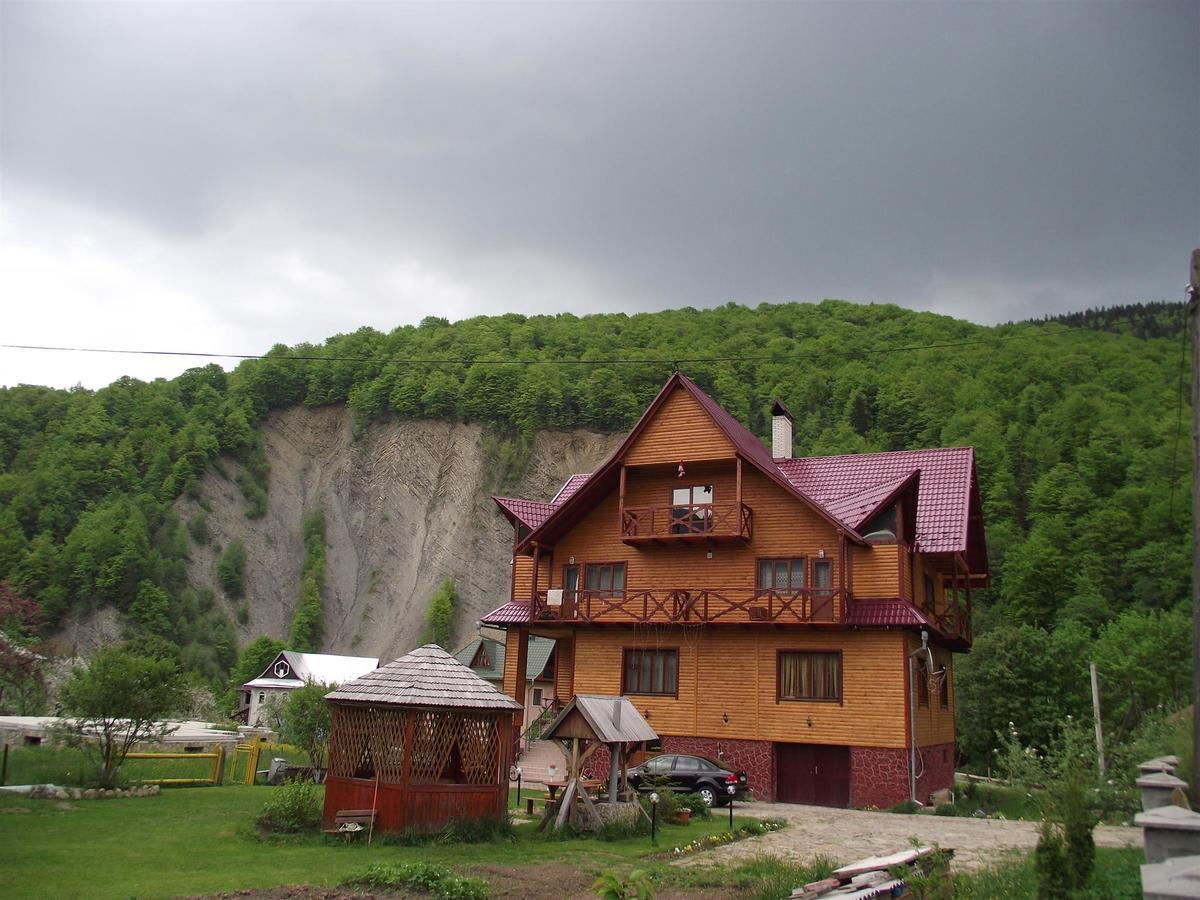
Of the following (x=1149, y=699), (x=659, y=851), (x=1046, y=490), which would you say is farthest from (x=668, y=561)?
(x=1046, y=490)

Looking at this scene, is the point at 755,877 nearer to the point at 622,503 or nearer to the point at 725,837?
the point at 725,837

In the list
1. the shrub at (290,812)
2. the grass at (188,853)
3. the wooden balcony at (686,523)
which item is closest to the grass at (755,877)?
the grass at (188,853)

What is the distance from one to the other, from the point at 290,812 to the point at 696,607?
13.8 metres

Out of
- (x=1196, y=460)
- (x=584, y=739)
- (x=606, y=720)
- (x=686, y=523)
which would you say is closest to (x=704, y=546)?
(x=686, y=523)

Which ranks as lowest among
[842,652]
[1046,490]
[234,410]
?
[842,652]

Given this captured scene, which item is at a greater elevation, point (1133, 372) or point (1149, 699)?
point (1133, 372)

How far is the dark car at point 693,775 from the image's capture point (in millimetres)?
23703

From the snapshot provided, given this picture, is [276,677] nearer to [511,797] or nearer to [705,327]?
[511,797]

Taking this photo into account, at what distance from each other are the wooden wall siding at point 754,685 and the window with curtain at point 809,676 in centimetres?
21

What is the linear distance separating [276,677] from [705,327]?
52.5 m

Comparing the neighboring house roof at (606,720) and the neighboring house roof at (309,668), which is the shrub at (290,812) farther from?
the neighboring house roof at (309,668)

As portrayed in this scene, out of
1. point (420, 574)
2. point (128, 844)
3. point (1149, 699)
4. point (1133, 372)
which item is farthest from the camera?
point (420, 574)

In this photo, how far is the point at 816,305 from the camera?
9900 cm

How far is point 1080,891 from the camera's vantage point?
952cm
